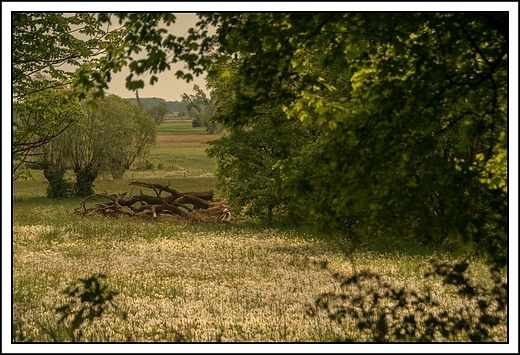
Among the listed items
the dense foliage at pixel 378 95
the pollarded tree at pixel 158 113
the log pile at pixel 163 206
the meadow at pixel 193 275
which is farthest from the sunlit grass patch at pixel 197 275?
the pollarded tree at pixel 158 113

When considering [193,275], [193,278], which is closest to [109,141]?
[193,275]

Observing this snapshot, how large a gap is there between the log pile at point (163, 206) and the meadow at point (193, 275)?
129 centimetres

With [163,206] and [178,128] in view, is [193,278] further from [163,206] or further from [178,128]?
[178,128]

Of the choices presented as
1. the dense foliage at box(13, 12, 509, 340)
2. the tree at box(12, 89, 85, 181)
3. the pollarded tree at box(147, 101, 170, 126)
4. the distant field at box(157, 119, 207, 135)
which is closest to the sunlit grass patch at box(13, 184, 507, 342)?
the dense foliage at box(13, 12, 509, 340)

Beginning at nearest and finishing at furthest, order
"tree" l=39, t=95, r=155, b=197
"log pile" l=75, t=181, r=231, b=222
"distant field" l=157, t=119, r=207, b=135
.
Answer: "log pile" l=75, t=181, r=231, b=222
"tree" l=39, t=95, r=155, b=197
"distant field" l=157, t=119, r=207, b=135

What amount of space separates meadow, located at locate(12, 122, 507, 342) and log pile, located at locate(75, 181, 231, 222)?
1.29 m

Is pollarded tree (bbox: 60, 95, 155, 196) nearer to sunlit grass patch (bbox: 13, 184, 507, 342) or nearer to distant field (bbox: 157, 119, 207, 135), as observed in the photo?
distant field (bbox: 157, 119, 207, 135)

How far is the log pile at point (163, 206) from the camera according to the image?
3709cm

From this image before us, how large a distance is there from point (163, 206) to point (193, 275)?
19999 millimetres

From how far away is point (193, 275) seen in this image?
18297 mm

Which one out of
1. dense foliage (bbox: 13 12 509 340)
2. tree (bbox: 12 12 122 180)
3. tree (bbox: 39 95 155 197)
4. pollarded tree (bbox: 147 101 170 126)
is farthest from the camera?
tree (bbox: 39 95 155 197)

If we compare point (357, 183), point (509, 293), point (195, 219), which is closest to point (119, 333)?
point (357, 183)

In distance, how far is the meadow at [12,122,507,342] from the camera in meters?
11.0

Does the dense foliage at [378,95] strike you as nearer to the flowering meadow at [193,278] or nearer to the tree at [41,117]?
the flowering meadow at [193,278]
